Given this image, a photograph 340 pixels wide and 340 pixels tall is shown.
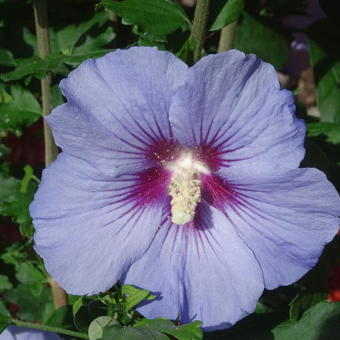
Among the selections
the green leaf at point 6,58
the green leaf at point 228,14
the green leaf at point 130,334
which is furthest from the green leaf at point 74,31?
the green leaf at point 130,334

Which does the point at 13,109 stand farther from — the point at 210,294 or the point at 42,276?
the point at 210,294

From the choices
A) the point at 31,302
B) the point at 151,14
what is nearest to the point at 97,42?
the point at 151,14

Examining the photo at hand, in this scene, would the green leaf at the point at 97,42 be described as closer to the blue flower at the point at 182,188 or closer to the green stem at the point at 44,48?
the green stem at the point at 44,48

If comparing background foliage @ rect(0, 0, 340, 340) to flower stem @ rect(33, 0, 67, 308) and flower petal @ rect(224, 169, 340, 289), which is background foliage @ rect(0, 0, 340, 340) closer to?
flower stem @ rect(33, 0, 67, 308)

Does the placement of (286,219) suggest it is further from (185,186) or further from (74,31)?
(74,31)

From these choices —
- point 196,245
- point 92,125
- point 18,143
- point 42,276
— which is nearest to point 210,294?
point 196,245

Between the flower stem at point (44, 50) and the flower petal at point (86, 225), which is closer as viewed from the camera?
the flower petal at point (86, 225)

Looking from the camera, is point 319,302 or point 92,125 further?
point 319,302
